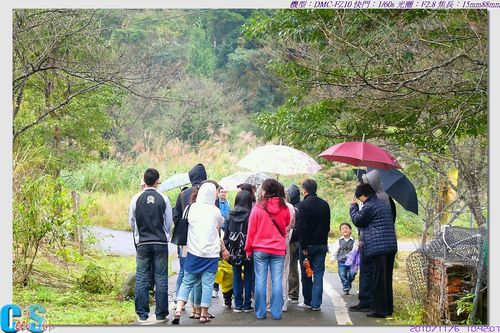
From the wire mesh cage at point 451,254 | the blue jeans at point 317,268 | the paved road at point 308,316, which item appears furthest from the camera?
the blue jeans at point 317,268

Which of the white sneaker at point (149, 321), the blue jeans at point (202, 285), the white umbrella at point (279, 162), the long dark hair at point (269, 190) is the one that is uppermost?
the white umbrella at point (279, 162)

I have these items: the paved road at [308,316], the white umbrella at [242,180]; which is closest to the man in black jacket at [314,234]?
the paved road at [308,316]

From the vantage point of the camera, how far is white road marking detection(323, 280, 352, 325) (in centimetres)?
913

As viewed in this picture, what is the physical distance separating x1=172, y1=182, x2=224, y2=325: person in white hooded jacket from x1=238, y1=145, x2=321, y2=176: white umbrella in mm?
1325

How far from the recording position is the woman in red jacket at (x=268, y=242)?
893 cm

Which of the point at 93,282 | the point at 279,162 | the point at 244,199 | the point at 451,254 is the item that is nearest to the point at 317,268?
the point at 244,199

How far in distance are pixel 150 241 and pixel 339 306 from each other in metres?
3.05

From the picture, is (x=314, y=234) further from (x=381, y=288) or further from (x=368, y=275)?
(x=381, y=288)

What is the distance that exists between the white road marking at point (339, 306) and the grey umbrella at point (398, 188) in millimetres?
1608

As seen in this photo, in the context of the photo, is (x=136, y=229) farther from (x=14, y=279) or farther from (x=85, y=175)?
(x=85, y=175)

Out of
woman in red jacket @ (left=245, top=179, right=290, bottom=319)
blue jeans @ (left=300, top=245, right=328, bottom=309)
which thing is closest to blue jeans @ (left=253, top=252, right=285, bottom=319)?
woman in red jacket @ (left=245, top=179, right=290, bottom=319)

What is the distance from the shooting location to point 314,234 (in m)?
9.72

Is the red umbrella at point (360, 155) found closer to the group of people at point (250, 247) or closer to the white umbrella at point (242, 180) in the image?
the group of people at point (250, 247)

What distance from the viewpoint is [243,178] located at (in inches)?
458
